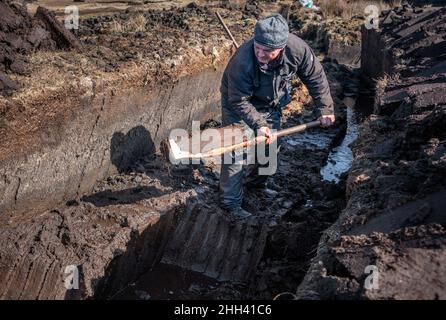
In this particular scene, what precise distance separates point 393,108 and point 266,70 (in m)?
2.02

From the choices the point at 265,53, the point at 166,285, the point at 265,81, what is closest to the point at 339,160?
the point at 265,81

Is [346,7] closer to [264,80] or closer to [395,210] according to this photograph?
[264,80]

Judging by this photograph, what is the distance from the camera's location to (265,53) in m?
4.93

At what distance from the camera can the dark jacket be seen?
5129mm

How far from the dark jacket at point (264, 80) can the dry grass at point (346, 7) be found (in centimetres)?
1026

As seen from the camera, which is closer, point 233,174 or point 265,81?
point 265,81

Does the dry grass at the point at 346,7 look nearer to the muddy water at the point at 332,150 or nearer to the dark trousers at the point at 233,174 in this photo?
the muddy water at the point at 332,150

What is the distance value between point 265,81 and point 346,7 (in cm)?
1104

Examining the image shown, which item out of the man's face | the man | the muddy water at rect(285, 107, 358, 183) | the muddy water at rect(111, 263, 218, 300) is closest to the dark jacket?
the man

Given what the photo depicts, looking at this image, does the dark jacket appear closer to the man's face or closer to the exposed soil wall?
the man's face

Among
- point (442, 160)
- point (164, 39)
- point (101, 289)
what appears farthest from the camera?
point (164, 39)

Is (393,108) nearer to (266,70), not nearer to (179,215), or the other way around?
(266,70)
